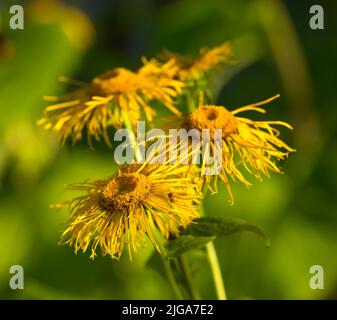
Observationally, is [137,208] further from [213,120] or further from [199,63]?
[199,63]

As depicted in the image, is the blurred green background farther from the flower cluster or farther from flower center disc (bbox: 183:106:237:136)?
flower center disc (bbox: 183:106:237:136)

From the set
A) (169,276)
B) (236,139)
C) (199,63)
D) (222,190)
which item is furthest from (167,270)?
(222,190)

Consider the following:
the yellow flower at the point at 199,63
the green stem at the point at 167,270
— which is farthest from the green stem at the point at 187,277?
the yellow flower at the point at 199,63

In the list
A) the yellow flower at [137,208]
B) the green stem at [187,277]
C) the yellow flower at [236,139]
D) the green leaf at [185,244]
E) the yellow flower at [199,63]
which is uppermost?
the yellow flower at [199,63]

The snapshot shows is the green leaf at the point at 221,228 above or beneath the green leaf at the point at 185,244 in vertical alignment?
above

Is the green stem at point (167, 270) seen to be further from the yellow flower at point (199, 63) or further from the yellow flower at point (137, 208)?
the yellow flower at point (199, 63)

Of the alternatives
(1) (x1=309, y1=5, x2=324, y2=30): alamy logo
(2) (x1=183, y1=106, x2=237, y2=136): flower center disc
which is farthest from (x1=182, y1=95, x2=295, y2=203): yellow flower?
(1) (x1=309, y1=5, x2=324, y2=30): alamy logo

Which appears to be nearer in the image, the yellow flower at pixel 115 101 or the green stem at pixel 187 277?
the green stem at pixel 187 277
